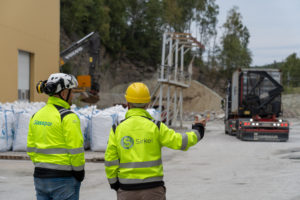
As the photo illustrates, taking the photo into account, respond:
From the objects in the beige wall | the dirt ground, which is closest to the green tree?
the beige wall

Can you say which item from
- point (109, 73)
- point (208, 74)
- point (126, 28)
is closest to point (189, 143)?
point (109, 73)

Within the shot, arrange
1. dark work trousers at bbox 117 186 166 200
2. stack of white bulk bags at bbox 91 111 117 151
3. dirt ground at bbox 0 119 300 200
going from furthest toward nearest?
1. stack of white bulk bags at bbox 91 111 117 151
2. dirt ground at bbox 0 119 300 200
3. dark work trousers at bbox 117 186 166 200

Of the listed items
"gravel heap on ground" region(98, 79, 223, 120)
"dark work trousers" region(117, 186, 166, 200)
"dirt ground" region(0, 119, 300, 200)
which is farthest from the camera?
"gravel heap on ground" region(98, 79, 223, 120)

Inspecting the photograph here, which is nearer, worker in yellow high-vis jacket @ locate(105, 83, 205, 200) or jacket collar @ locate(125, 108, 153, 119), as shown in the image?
worker in yellow high-vis jacket @ locate(105, 83, 205, 200)

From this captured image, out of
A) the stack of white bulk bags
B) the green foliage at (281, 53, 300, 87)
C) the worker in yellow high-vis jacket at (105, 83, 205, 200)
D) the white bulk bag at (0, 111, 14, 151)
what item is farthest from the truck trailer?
the green foliage at (281, 53, 300, 87)

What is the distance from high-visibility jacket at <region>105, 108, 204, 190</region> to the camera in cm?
354

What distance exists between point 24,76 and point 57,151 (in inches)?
719

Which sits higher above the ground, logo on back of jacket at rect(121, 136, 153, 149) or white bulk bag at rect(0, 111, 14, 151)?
logo on back of jacket at rect(121, 136, 153, 149)

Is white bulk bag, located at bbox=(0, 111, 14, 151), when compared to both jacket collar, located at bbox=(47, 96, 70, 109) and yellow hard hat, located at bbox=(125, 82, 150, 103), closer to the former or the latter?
jacket collar, located at bbox=(47, 96, 70, 109)

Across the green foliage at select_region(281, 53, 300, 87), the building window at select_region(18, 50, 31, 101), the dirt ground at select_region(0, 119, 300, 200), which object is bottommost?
the dirt ground at select_region(0, 119, 300, 200)

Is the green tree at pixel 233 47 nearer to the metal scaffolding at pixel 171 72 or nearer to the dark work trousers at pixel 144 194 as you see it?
the metal scaffolding at pixel 171 72

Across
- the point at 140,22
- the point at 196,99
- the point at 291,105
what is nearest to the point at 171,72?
the point at 196,99

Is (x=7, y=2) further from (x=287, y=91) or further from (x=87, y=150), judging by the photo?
(x=287, y=91)

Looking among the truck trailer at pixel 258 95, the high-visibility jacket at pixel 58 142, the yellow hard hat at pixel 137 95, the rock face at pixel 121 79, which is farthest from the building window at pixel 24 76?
the rock face at pixel 121 79
